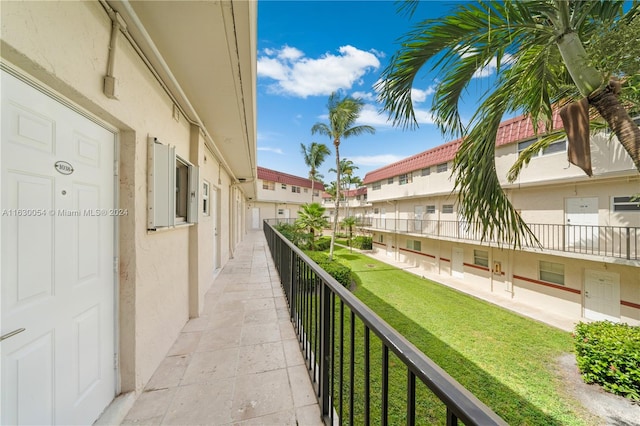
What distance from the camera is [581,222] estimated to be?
25.2 feet

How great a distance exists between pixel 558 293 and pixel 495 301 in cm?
201

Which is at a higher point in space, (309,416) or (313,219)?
(313,219)

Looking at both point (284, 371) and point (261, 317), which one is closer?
point (284, 371)

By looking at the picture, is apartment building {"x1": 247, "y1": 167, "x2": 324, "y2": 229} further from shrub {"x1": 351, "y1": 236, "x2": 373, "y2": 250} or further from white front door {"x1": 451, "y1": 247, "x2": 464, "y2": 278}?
white front door {"x1": 451, "y1": 247, "x2": 464, "y2": 278}

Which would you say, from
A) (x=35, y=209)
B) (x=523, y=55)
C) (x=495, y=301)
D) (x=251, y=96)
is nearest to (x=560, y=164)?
(x=495, y=301)

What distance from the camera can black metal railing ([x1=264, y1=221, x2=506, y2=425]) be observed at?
1.97ft

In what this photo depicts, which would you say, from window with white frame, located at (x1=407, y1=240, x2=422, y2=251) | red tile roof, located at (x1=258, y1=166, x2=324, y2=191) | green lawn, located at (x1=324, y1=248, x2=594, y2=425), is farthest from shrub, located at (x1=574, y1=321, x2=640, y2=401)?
red tile roof, located at (x1=258, y1=166, x2=324, y2=191)

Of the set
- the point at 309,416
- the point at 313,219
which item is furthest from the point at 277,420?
the point at 313,219

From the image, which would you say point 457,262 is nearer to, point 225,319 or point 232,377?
point 225,319

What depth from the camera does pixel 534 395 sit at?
409cm

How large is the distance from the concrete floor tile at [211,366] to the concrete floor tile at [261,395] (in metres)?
0.18

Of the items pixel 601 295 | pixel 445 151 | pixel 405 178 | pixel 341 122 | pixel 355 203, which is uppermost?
pixel 341 122

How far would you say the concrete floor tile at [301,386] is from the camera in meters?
1.74

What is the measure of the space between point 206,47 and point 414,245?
54.0 feet
